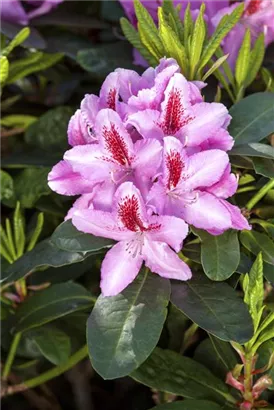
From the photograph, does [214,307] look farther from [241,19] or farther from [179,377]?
[241,19]

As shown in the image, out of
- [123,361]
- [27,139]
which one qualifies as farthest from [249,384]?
[27,139]

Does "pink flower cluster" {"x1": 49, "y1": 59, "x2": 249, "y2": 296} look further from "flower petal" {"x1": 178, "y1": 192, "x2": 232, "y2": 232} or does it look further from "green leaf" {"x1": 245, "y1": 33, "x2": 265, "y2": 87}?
"green leaf" {"x1": 245, "y1": 33, "x2": 265, "y2": 87}

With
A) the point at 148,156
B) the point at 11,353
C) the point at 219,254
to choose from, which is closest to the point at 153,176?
the point at 148,156

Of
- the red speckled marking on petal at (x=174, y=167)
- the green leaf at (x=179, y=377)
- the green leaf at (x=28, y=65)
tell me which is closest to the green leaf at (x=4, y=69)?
the green leaf at (x=28, y=65)

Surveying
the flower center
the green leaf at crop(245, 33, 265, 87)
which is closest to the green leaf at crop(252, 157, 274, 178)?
the green leaf at crop(245, 33, 265, 87)

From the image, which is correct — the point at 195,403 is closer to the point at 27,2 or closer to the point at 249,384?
the point at 249,384
